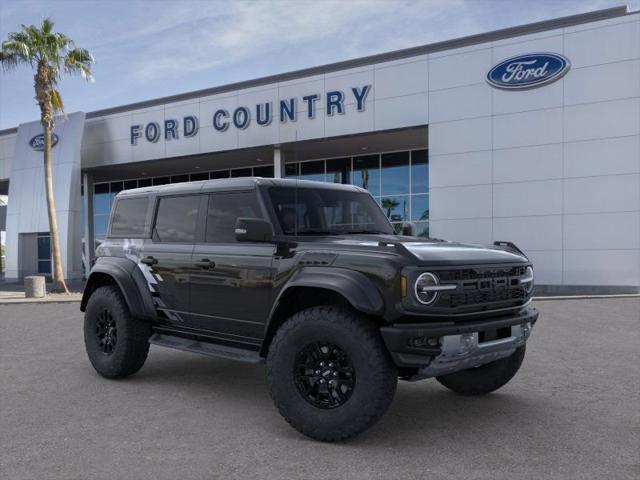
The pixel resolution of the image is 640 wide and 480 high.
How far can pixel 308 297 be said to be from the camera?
14.4 ft

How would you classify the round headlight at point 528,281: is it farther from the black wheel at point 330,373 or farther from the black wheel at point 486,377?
the black wheel at point 330,373

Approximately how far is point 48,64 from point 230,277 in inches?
755

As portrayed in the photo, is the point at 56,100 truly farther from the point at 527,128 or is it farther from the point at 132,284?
the point at 132,284

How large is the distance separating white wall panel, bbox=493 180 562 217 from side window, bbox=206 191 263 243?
1400 centimetres

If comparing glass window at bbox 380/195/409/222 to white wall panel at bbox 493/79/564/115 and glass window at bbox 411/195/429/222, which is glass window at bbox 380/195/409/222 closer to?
glass window at bbox 411/195/429/222

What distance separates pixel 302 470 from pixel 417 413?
1.54 meters

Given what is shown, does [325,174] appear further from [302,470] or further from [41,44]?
[302,470]

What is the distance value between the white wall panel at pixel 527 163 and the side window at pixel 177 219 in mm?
13939

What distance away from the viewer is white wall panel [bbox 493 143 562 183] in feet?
54.9

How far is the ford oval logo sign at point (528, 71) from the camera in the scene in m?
16.7

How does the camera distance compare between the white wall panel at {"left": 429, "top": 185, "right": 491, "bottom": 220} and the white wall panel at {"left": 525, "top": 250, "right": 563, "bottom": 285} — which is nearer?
the white wall panel at {"left": 525, "top": 250, "right": 563, "bottom": 285}

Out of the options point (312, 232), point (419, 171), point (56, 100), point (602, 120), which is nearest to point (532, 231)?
point (602, 120)

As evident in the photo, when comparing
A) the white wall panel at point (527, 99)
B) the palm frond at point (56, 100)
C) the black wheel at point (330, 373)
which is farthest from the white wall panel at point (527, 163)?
the palm frond at point (56, 100)

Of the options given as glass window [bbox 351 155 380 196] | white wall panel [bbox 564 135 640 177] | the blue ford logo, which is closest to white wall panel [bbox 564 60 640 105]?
white wall panel [bbox 564 135 640 177]
